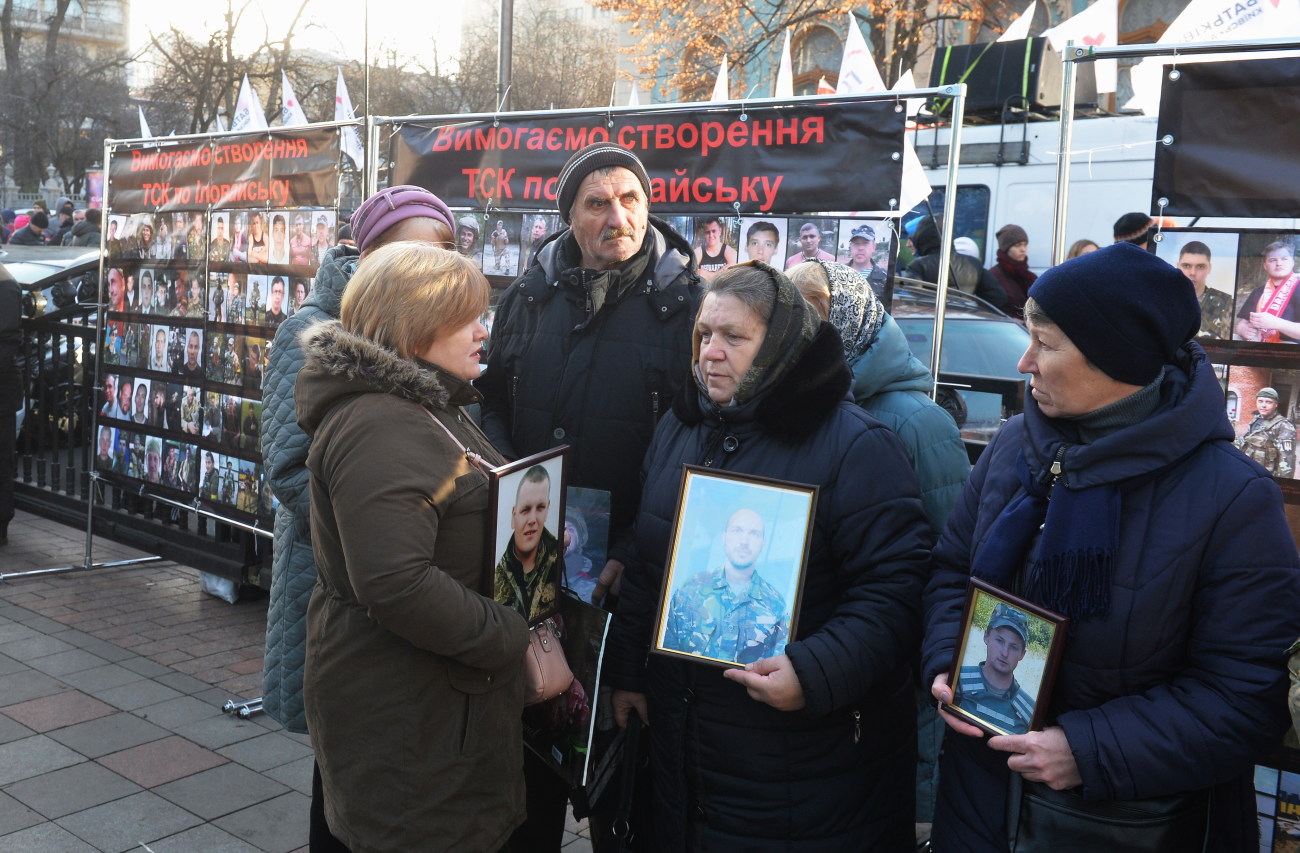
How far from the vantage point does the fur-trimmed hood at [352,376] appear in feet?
7.29

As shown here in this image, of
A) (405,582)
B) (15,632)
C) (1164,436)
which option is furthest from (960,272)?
(405,582)

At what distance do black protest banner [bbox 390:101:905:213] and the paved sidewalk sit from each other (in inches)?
90.6

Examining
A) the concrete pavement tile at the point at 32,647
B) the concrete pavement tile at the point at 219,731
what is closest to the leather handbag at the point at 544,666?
the concrete pavement tile at the point at 219,731

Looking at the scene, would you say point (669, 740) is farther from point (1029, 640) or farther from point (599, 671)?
point (1029, 640)

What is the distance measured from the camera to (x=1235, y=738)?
1.91 meters

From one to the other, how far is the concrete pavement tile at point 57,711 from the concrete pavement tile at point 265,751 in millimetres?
695

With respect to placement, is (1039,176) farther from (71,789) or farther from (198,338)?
(71,789)

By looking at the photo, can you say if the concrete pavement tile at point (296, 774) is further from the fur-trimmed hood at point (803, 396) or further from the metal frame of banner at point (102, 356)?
the fur-trimmed hood at point (803, 396)

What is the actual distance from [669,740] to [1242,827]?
1.15 meters

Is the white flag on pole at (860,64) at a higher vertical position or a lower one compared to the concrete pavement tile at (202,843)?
higher

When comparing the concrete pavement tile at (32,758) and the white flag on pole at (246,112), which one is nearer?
the concrete pavement tile at (32,758)

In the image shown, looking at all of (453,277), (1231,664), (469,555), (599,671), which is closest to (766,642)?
(599,671)

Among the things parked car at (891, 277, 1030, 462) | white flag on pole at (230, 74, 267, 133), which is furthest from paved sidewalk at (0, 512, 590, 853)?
parked car at (891, 277, 1030, 462)

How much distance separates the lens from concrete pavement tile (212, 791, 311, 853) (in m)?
3.66
